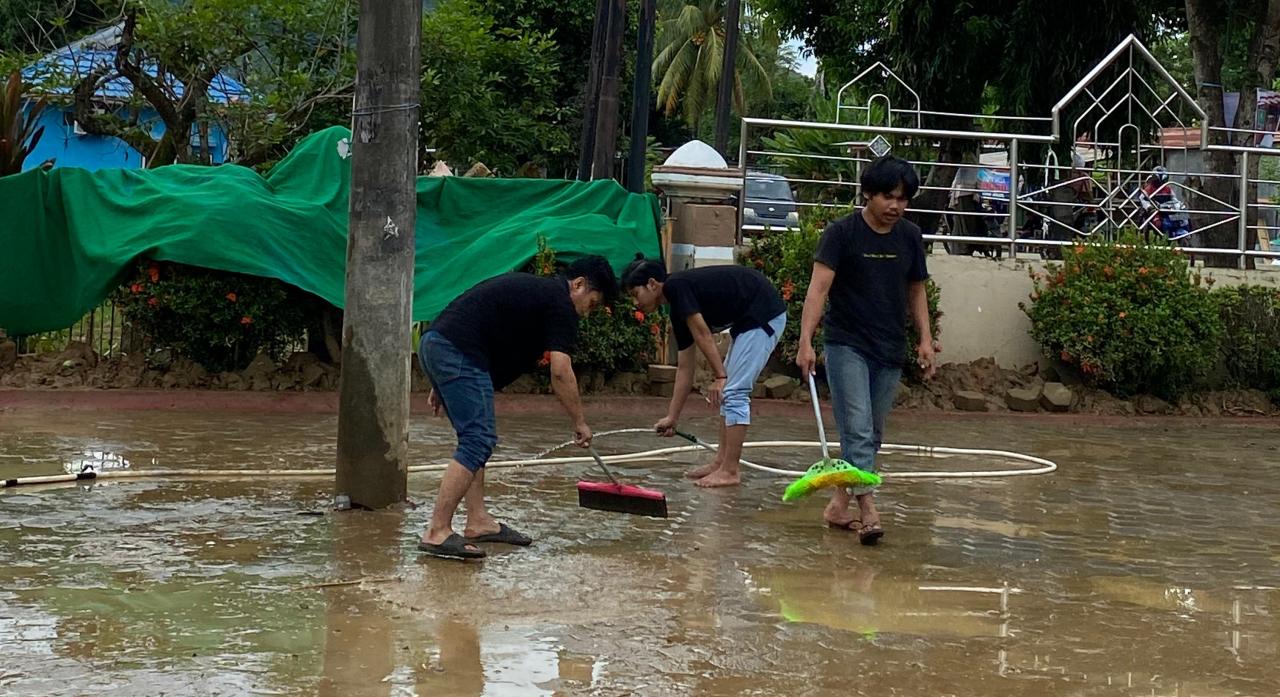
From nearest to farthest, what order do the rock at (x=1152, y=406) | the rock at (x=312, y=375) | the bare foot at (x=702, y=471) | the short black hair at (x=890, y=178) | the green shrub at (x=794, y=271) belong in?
the short black hair at (x=890, y=178) < the bare foot at (x=702, y=471) < the rock at (x=312, y=375) < the green shrub at (x=794, y=271) < the rock at (x=1152, y=406)

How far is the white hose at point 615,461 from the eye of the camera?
8227mm

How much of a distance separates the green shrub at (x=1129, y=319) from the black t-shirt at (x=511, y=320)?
782cm

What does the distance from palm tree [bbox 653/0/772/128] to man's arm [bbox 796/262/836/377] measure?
4247cm

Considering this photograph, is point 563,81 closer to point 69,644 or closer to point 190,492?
point 190,492

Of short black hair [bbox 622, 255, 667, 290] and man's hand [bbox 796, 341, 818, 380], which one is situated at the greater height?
short black hair [bbox 622, 255, 667, 290]

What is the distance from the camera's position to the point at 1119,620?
573 centimetres

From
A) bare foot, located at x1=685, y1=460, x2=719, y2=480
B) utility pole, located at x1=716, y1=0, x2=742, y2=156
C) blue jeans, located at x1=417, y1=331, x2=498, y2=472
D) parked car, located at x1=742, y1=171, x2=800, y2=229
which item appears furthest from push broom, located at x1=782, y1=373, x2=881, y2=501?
utility pole, located at x1=716, y1=0, x2=742, y2=156

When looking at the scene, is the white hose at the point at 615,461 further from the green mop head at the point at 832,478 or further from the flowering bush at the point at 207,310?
the flowering bush at the point at 207,310

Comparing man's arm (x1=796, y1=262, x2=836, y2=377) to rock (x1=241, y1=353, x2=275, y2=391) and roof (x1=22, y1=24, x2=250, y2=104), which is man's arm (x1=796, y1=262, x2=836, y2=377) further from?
roof (x1=22, y1=24, x2=250, y2=104)

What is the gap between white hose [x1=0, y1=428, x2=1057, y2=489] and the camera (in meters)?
8.23

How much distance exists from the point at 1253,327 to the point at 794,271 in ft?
15.0

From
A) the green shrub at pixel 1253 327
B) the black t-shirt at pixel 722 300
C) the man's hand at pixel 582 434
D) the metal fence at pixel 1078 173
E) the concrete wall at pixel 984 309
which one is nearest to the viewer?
the man's hand at pixel 582 434

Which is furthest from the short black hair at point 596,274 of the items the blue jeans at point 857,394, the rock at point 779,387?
the rock at point 779,387

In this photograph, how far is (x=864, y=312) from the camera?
733 cm
